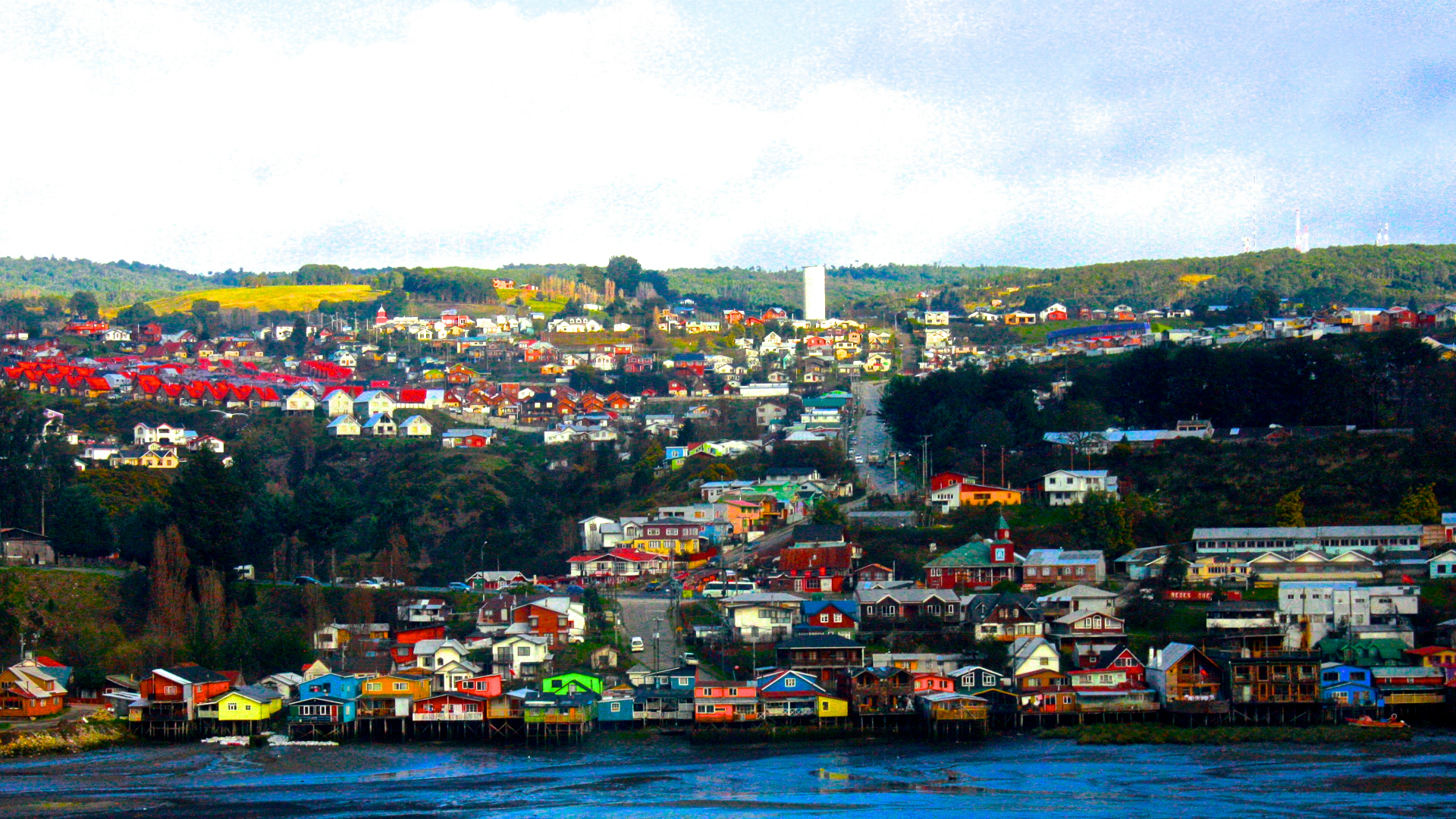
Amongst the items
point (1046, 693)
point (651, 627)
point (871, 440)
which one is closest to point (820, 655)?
point (1046, 693)

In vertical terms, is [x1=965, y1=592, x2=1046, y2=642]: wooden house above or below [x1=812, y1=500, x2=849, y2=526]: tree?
below

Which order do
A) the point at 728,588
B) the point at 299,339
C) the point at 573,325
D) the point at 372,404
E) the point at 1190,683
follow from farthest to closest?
the point at 573,325, the point at 299,339, the point at 372,404, the point at 728,588, the point at 1190,683

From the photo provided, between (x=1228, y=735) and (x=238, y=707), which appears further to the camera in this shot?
(x=238, y=707)

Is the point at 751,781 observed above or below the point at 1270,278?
below

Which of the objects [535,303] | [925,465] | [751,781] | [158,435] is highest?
[535,303]

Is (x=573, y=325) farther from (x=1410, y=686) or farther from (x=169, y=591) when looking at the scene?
(x=1410, y=686)

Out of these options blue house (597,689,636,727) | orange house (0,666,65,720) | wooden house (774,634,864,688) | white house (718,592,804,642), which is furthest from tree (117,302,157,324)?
wooden house (774,634,864,688)

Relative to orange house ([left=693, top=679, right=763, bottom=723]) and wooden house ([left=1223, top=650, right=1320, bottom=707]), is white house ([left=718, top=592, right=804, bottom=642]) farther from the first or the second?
wooden house ([left=1223, top=650, right=1320, bottom=707])
